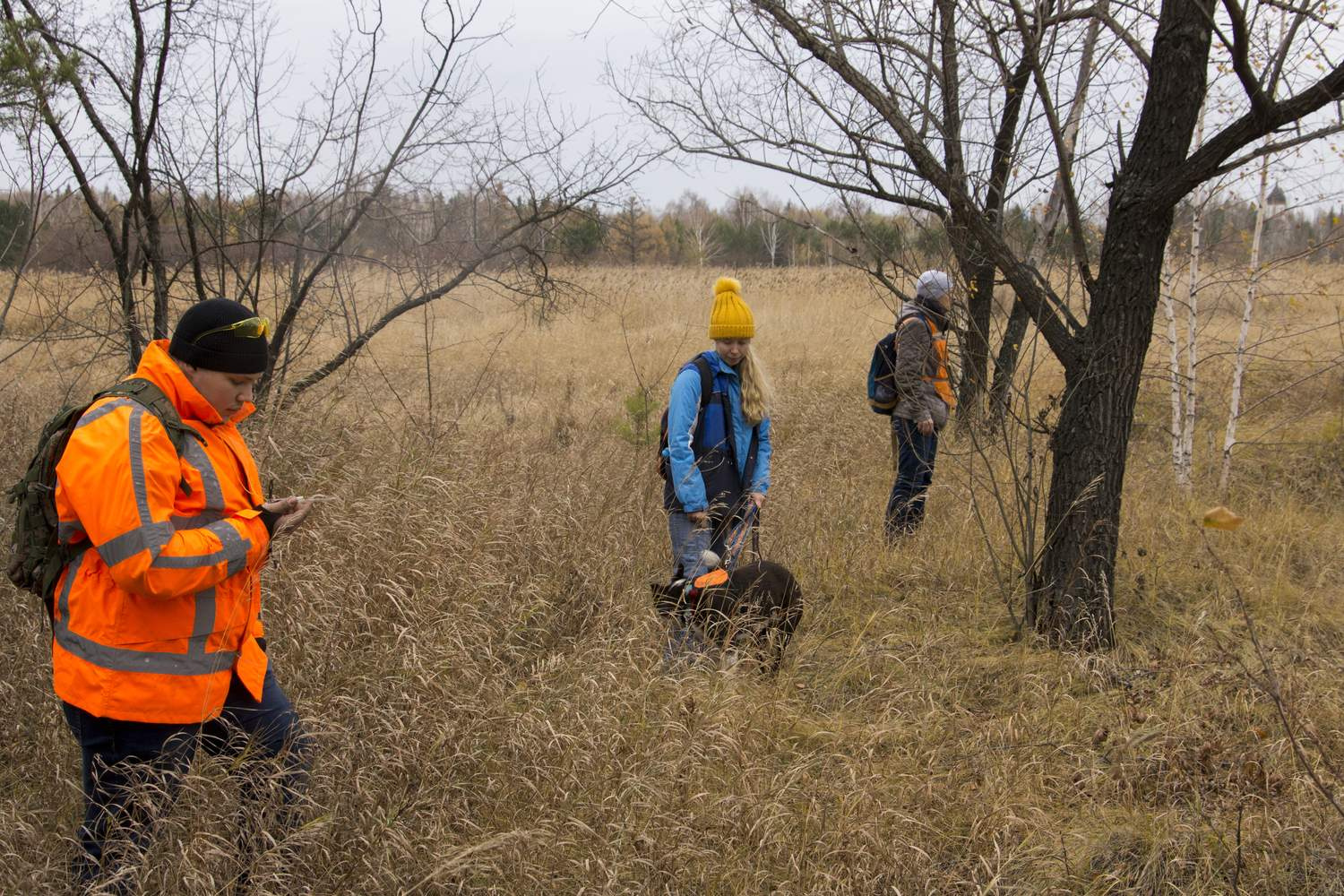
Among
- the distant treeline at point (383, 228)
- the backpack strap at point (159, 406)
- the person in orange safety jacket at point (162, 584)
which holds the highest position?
the distant treeline at point (383, 228)

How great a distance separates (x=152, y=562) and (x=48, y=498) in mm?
326

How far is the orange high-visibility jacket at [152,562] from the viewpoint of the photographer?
215 cm

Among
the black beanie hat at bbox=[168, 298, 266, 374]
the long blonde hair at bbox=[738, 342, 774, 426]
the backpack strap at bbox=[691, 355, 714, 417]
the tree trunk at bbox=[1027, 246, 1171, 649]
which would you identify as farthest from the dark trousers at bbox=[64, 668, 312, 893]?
the tree trunk at bbox=[1027, 246, 1171, 649]

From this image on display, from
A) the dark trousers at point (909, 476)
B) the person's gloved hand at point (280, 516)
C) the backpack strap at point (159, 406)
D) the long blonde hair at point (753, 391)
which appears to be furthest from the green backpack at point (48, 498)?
the dark trousers at point (909, 476)

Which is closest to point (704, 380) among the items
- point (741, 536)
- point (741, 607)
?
point (741, 536)

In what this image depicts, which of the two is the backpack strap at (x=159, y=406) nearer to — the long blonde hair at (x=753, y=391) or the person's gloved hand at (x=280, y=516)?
the person's gloved hand at (x=280, y=516)

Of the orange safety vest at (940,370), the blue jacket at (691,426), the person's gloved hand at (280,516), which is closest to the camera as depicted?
the person's gloved hand at (280,516)

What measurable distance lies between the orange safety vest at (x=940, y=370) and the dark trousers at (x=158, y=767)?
3948 mm

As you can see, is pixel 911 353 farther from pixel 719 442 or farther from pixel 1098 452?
pixel 719 442

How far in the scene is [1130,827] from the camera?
3.06 m

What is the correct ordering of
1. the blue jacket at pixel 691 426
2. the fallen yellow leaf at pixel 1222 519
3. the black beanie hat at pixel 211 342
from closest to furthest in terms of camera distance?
the fallen yellow leaf at pixel 1222 519
the black beanie hat at pixel 211 342
the blue jacket at pixel 691 426

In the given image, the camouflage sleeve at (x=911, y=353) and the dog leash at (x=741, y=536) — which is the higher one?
the camouflage sleeve at (x=911, y=353)

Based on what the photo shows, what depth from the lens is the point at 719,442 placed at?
4.34 m

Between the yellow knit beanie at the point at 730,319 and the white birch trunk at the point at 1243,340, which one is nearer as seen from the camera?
the yellow knit beanie at the point at 730,319
